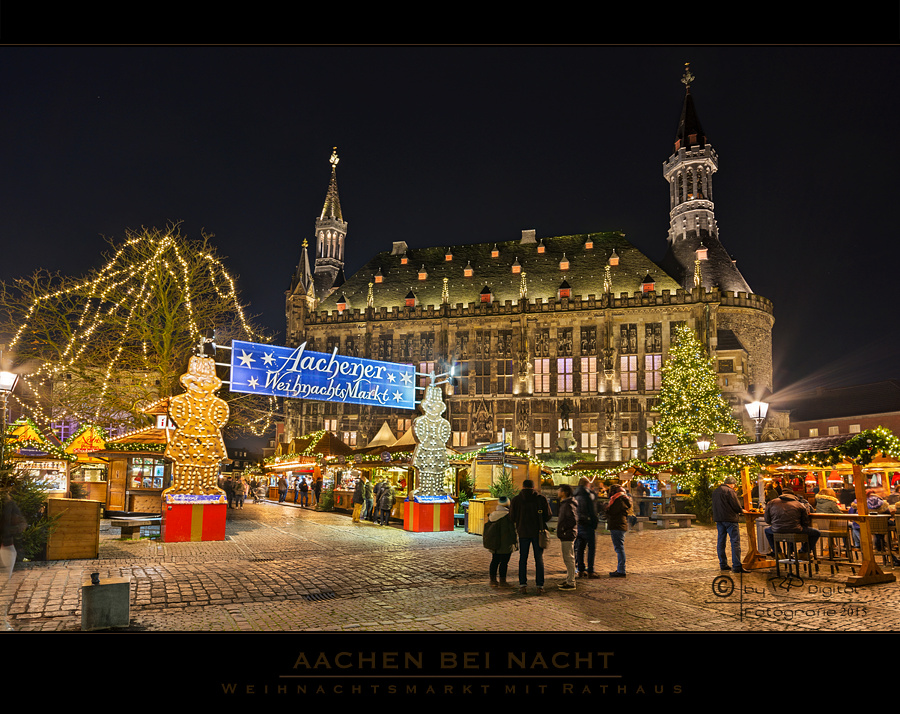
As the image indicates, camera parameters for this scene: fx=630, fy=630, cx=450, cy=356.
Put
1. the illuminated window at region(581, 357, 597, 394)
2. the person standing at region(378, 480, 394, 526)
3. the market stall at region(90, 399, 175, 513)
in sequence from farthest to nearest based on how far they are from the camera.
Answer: the illuminated window at region(581, 357, 597, 394) < the market stall at region(90, 399, 175, 513) < the person standing at region(378, 480, 394, 526)

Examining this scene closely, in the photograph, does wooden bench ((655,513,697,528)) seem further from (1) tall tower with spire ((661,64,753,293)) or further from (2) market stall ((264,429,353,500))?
(1) tall tower with spire ((661,64,753,293))

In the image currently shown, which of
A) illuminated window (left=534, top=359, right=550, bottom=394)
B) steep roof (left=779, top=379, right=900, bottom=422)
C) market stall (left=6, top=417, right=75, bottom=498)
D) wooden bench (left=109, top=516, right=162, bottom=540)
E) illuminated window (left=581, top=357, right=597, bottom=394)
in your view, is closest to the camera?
wooden bench (left=109, top=516, right=162, bottom=540)

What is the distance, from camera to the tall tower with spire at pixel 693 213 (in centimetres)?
4431

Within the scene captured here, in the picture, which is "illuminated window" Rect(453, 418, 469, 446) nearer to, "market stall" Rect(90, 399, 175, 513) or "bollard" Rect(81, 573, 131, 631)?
"market stall" Rect(90, 399, 175, 513)

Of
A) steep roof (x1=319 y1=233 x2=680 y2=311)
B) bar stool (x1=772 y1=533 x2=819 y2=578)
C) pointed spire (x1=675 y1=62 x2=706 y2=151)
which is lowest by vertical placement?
bar stool (x1=772 y1=533 x2=819 y2=578)

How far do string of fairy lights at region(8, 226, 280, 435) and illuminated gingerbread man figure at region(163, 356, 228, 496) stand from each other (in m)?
5.11

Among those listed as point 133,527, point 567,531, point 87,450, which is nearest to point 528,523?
point 567,531

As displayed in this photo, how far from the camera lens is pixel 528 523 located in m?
7.98

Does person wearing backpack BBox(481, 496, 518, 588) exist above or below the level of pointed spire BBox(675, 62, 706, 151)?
below

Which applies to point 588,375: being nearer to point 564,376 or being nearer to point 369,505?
point 564,376

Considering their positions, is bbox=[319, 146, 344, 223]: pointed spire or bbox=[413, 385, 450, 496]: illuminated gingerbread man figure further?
bbox=[319, 146, 344, 223]: pointed spire

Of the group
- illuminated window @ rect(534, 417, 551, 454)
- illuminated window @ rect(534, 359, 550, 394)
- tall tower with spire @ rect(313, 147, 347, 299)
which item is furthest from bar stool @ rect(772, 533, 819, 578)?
tall tower with spire @ rect(313, 147, 347, 299)

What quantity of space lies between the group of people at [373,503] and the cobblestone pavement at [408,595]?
5.93 meters

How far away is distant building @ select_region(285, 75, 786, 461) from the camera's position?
39.8 m
